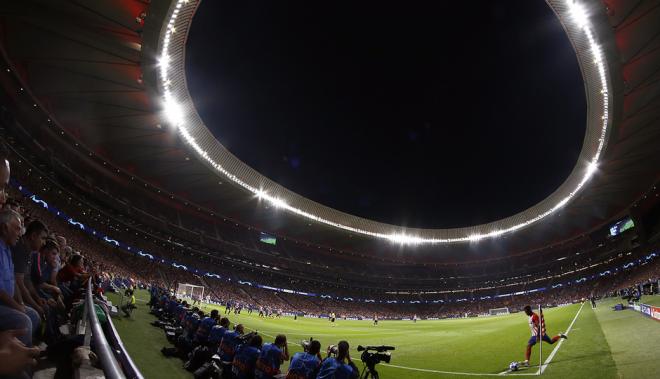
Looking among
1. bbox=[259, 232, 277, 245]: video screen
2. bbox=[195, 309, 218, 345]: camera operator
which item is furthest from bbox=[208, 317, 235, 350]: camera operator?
bbox=[259, 232, 277, 245]: video screen

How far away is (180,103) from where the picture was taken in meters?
30.1

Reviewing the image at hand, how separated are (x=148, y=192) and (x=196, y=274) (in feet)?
38.9

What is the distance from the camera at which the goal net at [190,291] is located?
41800 millimetres

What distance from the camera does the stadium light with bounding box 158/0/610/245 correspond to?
22.2 m

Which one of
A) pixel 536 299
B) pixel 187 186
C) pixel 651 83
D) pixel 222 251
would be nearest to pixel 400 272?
pixel 536 299

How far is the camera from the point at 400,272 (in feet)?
244

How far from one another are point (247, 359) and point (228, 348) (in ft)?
5.04

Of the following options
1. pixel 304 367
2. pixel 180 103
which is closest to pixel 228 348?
pixel 304 367

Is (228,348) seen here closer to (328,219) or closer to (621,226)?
(328,219)

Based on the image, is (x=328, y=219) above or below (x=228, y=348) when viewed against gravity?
above

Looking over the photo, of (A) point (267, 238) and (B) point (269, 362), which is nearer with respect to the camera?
(B) point (269, 362)

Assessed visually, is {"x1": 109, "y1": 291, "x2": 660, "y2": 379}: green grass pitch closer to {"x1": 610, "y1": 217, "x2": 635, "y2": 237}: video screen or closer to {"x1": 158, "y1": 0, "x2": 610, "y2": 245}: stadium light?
{"x1": 158, "y1": 0, "x2": 610, "y2": 245}: stadium light

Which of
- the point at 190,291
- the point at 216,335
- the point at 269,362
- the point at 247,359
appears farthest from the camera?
the point at 190,291

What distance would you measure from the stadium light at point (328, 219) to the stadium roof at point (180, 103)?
130 mm
